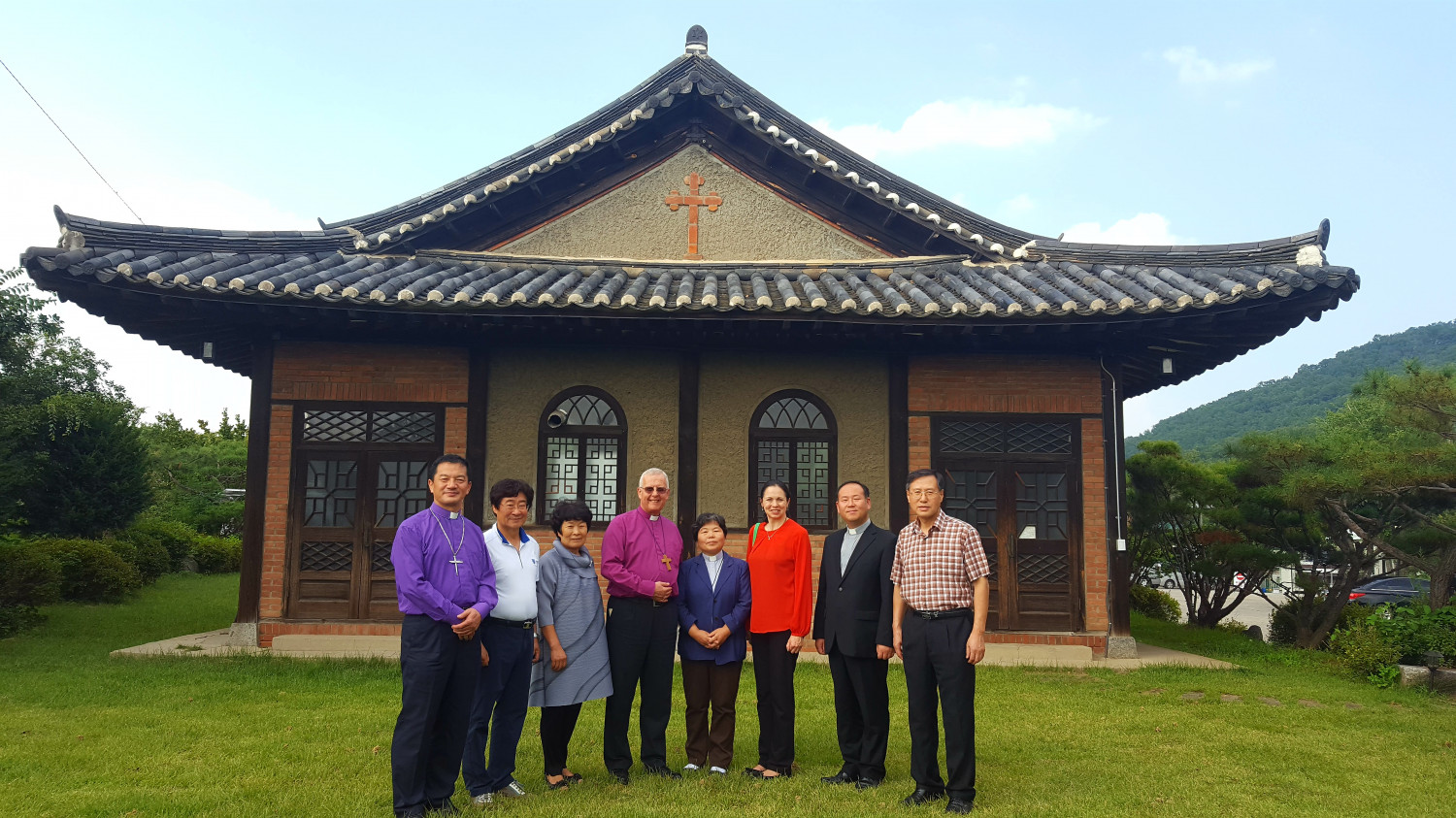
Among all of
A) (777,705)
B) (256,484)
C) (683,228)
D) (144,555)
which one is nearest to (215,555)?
(144,555)

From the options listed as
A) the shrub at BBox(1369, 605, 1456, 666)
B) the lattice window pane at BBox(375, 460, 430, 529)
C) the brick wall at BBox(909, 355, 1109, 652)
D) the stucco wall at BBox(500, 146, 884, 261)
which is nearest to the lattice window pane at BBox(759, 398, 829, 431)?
the brick wall at BBox(909, 355, 1109, 652)

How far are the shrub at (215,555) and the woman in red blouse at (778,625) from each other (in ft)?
65.9

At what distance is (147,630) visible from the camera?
11172mm

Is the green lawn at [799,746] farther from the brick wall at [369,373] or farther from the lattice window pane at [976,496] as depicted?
the brick wall at [369,373]

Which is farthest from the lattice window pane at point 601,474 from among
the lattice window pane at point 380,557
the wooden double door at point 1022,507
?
the wooden double door at point 1022,507

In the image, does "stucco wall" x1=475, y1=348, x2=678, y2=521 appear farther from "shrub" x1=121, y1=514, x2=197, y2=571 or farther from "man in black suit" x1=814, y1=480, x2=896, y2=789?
"shrub" x1=121, y1=514, x2=197, y2=571

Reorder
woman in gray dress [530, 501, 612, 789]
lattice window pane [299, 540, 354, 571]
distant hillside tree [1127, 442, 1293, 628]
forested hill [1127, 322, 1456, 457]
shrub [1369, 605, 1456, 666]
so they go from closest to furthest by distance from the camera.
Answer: woman in gray dress [530, 501, 612, 789] → shrub [1369, 605, 1456, 666] → lattice window pane [299, 540, 354, 571] → distant hillside tree [1127, 442, 1293, 628] → forested hill [1127, 322, 1456, 457]

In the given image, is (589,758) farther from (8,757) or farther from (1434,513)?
(1434,513)

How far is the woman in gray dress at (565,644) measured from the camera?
4.77 metres

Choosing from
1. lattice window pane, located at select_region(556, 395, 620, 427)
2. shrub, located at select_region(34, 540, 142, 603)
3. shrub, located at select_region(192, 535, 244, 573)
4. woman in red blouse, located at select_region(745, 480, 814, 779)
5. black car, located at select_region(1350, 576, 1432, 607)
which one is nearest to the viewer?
Answer: woman in red blouse, located at select_region(745, 480, 814, 779)

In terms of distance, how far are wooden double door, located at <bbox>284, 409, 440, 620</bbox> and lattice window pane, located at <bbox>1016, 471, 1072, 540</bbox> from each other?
19.7 ft

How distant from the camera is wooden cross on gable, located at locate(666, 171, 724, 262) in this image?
32.9 feet

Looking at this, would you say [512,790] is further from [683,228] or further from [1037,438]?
[683,228]

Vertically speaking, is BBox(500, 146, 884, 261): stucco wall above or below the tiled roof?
above
